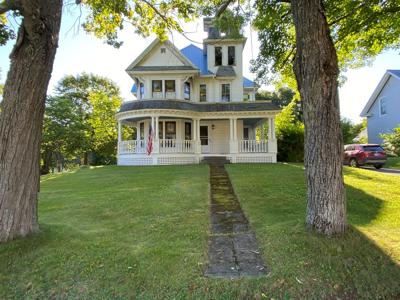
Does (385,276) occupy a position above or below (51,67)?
below

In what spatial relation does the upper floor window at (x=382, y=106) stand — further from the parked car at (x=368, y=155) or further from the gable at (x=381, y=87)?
the parked car at (x=368, y=155)

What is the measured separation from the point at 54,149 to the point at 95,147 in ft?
12.6

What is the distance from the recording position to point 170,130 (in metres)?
19.9

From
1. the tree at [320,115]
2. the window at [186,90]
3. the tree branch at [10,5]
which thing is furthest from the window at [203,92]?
the tree branch at [10,5]

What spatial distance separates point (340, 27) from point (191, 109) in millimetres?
10303

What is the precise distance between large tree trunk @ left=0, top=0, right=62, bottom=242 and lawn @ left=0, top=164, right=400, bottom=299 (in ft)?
1.74

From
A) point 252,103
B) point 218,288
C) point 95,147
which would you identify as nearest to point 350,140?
point 252,103

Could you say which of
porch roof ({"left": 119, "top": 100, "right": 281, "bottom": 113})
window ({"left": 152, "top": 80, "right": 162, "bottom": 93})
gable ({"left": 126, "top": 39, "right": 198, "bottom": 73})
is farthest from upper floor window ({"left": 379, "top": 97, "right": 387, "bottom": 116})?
window ({"left": 152, "top": 80, "right": 162, "bottom": 93})

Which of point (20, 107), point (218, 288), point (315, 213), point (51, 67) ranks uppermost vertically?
point (51, 67)

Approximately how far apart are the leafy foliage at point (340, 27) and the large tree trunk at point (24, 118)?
19.4ft

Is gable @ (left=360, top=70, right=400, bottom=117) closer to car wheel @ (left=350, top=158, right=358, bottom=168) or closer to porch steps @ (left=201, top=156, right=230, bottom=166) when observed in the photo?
car wheel @ (left=350, top=158, right=358, bottom=168)

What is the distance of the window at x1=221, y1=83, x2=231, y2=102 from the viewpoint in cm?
2111

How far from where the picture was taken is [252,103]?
62.8 ft

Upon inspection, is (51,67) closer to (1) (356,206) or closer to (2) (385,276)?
(2) (385,276)
